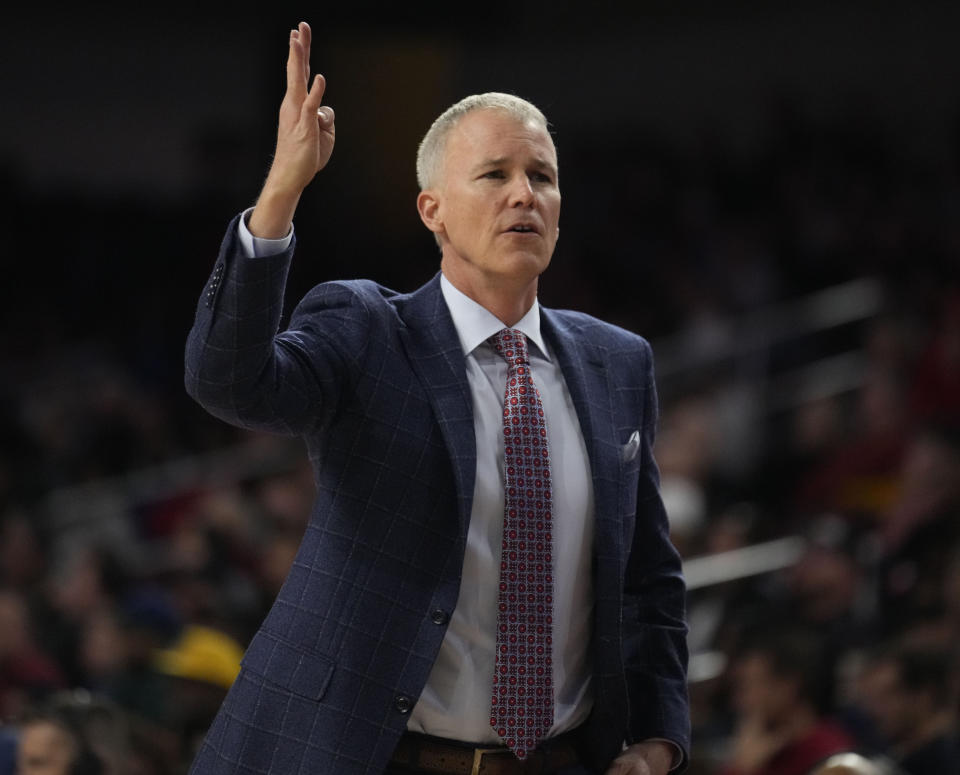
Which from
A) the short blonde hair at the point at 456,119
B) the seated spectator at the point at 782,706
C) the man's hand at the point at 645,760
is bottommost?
the seated spectator at the point at 782,706

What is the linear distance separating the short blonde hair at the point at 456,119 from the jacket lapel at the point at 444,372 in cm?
16

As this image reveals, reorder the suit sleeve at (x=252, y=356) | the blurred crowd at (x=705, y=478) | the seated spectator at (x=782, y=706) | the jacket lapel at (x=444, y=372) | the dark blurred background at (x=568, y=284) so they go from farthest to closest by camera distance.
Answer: the dark blurred background at (x=568, y=284)
the blurred crowd at (x=705, y=478)
the seated spectator at (x=782, y=706)
the jacket lapel at (x=444, y=372)
the suit sleeve at (x=252, y=356)

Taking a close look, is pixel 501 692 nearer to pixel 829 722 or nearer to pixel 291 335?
pixel 291 335

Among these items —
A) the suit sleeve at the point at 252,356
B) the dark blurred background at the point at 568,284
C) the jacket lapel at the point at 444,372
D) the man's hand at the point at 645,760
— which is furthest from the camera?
the dark blurred background at the point at 568,284

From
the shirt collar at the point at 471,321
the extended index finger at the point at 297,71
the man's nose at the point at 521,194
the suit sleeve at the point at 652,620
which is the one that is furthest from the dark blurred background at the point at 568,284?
the extended index finger at the point at 297,71

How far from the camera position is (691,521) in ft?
20.1

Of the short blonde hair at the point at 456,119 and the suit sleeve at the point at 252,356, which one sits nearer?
the suit sleeve at the point at 252,356

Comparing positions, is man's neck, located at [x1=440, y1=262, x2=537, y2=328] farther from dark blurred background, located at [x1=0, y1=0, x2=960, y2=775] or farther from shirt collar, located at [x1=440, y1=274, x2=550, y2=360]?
dark blurred background, located at [x1=0, y1=0, x2=960, y2=775]

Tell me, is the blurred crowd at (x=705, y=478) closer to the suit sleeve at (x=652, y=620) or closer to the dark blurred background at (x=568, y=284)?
the dark blurred background at (x=568, y=284)

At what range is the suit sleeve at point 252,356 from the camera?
75.7 inches

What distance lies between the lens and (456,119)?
2.29 m

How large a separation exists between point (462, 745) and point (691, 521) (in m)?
4.07

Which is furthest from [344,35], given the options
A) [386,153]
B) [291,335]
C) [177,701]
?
[291,335]

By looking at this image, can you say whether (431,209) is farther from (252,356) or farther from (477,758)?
(477,758)
